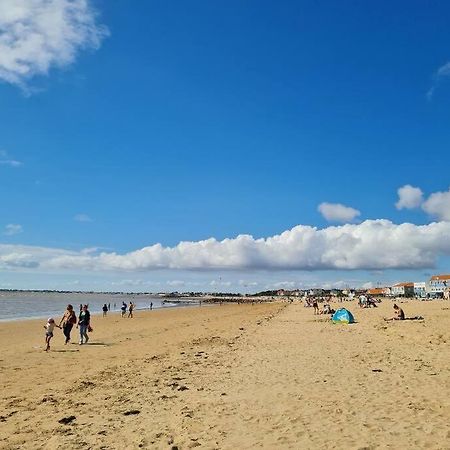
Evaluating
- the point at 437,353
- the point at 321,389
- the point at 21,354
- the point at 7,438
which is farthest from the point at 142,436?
the point at 21,354

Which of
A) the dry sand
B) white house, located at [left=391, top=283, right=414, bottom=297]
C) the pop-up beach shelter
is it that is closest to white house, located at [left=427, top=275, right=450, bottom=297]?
white house, located at [left=391, top=283, right=414, bottom=297]

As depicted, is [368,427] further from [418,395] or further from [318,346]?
[318,346]

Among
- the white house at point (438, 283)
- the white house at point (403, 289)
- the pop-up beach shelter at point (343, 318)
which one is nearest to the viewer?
the pop-up beach shelter at point (343, 318)

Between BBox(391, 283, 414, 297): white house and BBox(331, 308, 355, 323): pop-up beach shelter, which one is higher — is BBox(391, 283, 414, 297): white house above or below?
below

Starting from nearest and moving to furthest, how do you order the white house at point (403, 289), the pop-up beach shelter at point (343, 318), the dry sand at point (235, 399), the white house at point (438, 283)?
the dry sand at point (235, 399)
the pop-up beach shelter at point (343, 318)
the white house at point (438, 283)
the white house at point (403, 289)

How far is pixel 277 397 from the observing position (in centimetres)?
971

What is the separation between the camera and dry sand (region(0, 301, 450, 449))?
7.24 meters

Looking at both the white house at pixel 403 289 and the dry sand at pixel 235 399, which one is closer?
the dry sand at pixel 235 399

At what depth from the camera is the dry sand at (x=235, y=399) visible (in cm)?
724

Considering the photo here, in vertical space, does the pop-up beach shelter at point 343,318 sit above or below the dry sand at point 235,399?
below

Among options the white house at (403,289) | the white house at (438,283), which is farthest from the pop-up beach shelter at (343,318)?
the white house at (403,289)

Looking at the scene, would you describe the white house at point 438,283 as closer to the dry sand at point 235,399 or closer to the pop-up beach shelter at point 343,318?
the pop-up beach shelter at point 343,318

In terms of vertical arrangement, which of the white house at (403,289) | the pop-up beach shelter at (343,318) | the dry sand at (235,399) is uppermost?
the dry sand at (235,399)

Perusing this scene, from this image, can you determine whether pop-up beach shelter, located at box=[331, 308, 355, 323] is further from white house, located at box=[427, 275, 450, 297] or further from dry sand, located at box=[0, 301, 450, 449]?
white house, located at box=[427, 275, 450, 297]
